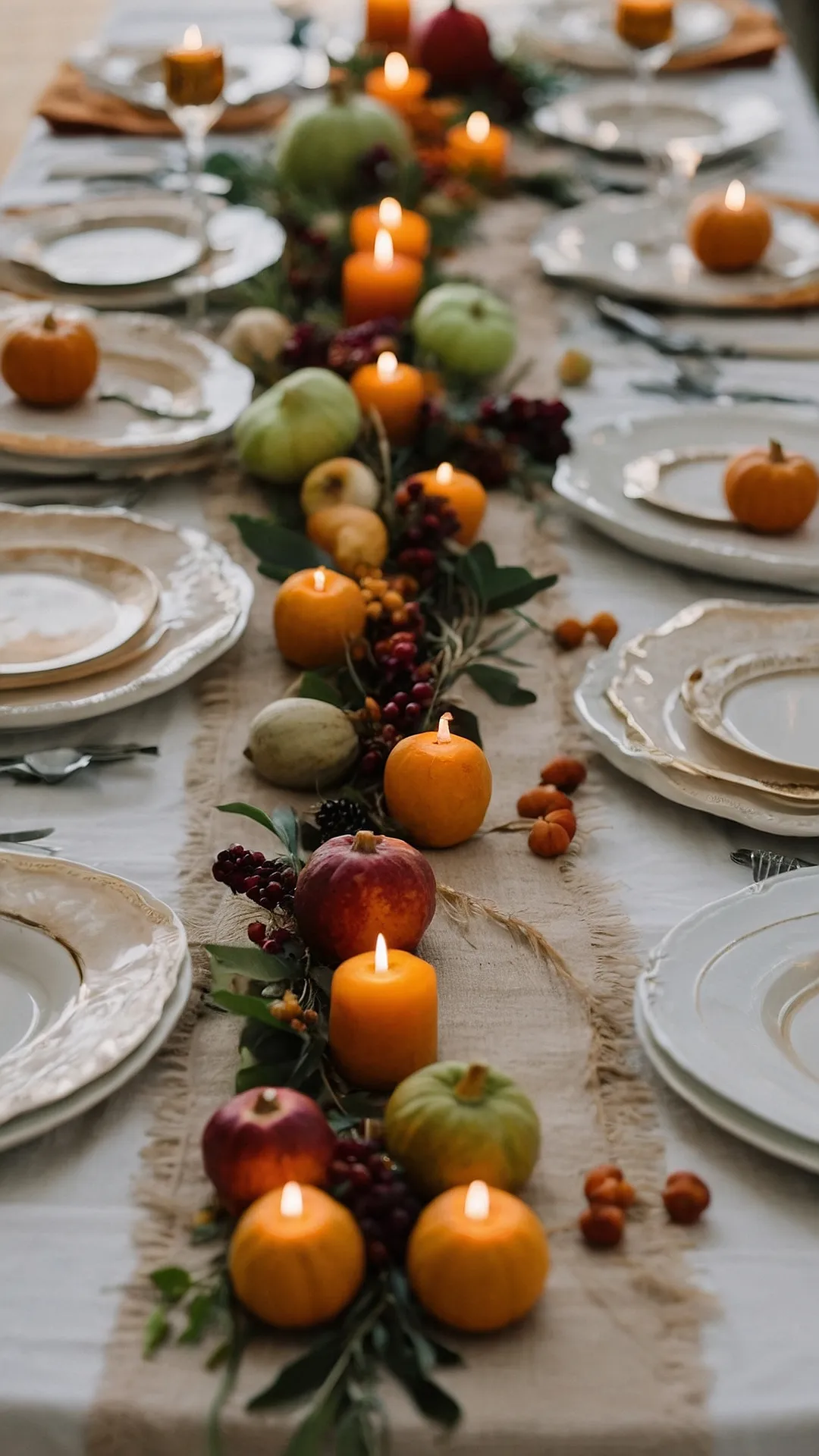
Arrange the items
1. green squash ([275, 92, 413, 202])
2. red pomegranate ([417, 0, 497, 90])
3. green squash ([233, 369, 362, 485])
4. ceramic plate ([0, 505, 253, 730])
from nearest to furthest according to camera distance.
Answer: ceramic plate ([0, 505, 253, 730]), green squash ([233, 369, 362, 485]), green squash ([275, 92, 413, 202]), red pomegranate ([417, 0, 497, 90])

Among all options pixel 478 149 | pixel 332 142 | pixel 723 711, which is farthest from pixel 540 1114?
pixel 478 149

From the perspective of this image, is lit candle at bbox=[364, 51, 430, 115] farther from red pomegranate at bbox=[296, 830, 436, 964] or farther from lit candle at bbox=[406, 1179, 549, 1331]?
lit candle at bbox=[406, 1179, 549, 1331]

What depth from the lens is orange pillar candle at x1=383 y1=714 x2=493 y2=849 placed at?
975mm

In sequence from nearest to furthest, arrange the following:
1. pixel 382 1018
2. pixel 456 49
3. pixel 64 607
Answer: pixel 382 1018, pixel 64 607, pixel 456 49

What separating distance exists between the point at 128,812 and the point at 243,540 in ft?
1.04

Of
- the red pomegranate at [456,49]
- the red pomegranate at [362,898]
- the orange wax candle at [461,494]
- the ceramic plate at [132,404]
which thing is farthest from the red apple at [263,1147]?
the red pomegranate at [456,49]

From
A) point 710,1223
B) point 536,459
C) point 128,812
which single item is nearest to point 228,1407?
point 710,1223

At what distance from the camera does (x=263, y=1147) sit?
0.69 metres

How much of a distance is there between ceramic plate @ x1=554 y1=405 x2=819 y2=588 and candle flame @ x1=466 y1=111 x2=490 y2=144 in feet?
2.55

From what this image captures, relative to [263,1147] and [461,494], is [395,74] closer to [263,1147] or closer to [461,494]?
[461,494]

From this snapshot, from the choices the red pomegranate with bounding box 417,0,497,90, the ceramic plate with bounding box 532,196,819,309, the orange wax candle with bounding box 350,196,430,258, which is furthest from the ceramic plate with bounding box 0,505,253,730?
the red pomegranate with bounding box 417,0,497,90

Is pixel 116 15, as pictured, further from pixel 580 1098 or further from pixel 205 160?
pixel 580 1098

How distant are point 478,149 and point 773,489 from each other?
103cm

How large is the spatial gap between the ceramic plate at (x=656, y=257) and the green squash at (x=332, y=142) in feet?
0.83
